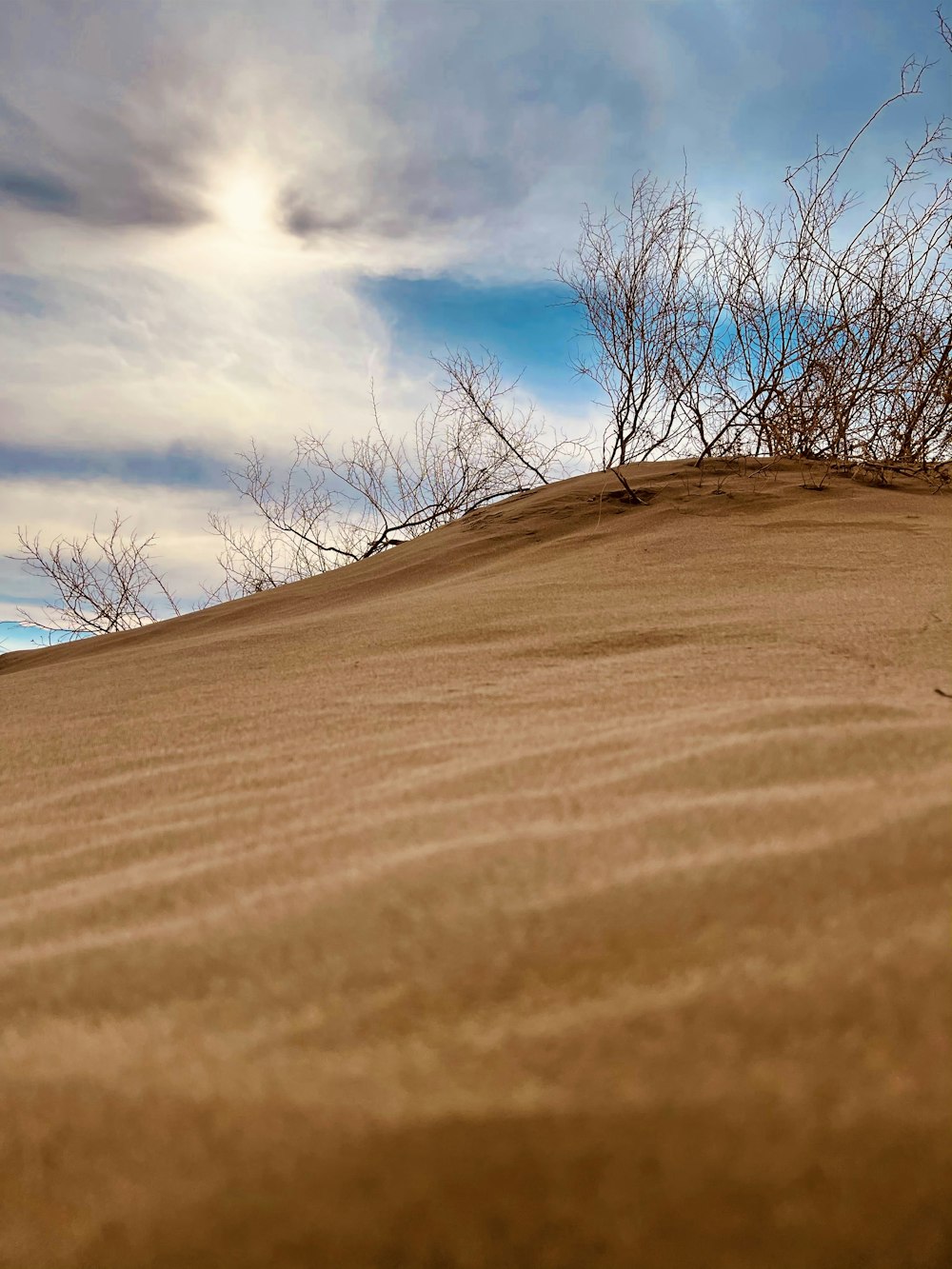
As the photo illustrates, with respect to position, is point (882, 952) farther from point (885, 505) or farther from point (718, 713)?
point (885, 505)

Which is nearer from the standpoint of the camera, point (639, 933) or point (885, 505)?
point (639, 933)

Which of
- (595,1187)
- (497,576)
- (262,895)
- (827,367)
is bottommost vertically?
(595,1187)

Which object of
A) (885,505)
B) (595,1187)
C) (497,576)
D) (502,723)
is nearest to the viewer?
(595,1187)

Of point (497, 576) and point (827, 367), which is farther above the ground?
point (827, 367)

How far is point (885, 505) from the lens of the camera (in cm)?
259

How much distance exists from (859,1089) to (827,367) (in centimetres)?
325

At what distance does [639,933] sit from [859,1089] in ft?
0.36

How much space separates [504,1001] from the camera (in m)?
0.41

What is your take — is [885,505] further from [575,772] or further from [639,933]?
[639,933]

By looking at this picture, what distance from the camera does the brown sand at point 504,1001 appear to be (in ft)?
1.14

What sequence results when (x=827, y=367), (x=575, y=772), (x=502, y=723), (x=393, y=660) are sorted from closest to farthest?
(x=575, y=772) < (x=502, y=723) < (x=393, y=660) < (x=827, y=367)

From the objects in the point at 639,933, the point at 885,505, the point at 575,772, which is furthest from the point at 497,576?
the point at 639,933

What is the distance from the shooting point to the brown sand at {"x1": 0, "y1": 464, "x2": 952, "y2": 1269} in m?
0.35

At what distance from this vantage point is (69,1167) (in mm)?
379
